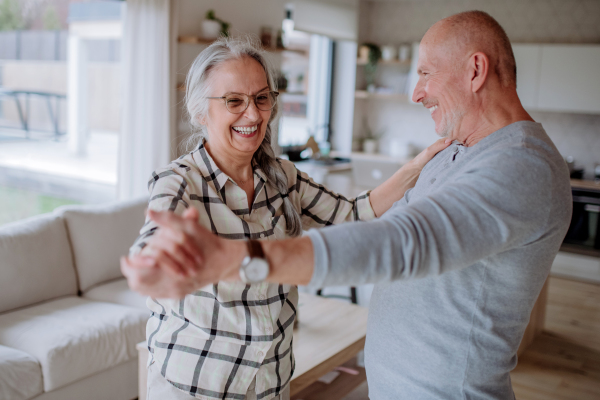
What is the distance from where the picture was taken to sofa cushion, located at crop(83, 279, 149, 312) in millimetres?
3082

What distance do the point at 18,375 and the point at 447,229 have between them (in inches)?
85.8

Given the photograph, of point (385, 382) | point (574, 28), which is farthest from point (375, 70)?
point (385, 382)

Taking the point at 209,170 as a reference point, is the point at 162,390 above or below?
below

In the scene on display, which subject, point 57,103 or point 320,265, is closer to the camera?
point 320,265

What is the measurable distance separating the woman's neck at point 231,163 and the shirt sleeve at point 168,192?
17 centimetres

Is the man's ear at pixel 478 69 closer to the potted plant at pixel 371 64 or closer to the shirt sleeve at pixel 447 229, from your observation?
the shirt sleeve at pixel 447 229

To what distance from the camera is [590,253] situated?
17.3ft

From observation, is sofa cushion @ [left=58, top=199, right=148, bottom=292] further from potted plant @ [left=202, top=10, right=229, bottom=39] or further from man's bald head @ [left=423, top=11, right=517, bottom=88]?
man's bald head @ [left=423, top=11, right=517, bottom=88]

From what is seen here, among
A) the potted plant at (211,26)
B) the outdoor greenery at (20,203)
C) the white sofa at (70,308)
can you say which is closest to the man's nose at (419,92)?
the white sofa at (70,308)

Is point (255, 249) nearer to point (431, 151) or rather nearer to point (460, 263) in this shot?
point (460, 263)

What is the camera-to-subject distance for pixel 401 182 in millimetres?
1490

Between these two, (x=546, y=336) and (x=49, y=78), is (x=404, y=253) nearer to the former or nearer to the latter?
(x=546, y=336)

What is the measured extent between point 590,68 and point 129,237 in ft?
15.4

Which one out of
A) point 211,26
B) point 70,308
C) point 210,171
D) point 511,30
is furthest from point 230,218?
point 511,30
